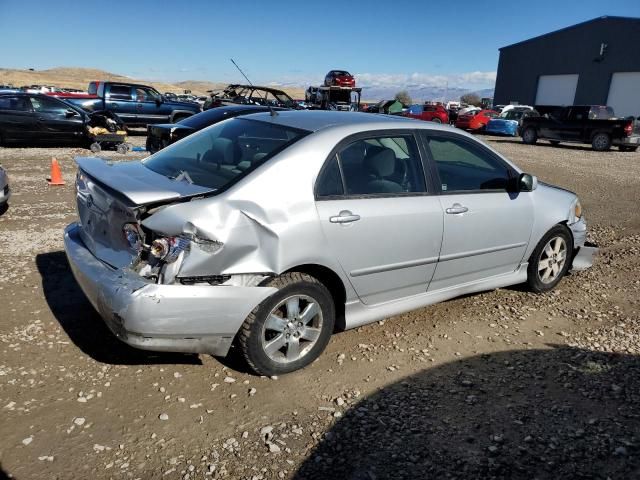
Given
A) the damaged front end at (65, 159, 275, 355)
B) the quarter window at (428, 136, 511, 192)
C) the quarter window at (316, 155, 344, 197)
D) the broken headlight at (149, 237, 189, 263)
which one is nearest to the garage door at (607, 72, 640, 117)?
the quarter window at (428, 136, 511, 192)

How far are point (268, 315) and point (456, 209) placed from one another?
64.4 inches

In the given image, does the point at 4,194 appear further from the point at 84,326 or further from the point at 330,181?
the point at 330,181

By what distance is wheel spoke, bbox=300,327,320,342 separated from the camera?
324 centimetres

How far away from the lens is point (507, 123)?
2588cm

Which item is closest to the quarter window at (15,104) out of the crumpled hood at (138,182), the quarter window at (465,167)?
the crumpled hood at (138,182)

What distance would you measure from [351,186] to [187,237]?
1153mm

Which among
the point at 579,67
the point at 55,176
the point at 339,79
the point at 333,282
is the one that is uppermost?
the point at 579,67

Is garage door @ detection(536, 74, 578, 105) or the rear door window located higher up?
garage door @ detection(536, 74, 578, 105)

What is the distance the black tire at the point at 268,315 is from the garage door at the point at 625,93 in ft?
124

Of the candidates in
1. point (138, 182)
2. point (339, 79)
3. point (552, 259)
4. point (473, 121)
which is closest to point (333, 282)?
point (138, 182)

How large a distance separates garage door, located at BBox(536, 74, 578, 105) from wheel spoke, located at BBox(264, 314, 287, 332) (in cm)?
4209

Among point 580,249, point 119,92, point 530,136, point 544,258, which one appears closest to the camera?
point 544,258

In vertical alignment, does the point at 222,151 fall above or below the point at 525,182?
above

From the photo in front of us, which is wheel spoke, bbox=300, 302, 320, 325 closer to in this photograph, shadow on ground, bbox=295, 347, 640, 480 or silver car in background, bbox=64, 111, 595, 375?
silver car in background, bbox=64, 111, 595, 375
